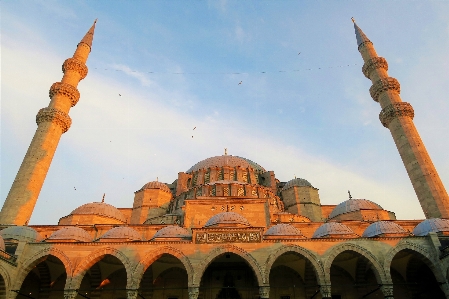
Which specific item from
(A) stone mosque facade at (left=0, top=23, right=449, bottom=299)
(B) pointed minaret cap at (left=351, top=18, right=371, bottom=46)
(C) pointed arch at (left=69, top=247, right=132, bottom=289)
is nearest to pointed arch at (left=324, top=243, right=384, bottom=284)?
(A) stone mosque facade at (left=0, top=23, right=449, bottom=299)

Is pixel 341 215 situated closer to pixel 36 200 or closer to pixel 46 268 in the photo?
pixel 46 268

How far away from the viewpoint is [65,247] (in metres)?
13.0

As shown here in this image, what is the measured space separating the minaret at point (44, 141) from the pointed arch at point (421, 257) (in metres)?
17.2

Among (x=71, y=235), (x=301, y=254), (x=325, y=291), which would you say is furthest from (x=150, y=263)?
(x=325, y=291)

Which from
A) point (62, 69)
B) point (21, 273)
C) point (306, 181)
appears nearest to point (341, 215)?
point (306, 181)

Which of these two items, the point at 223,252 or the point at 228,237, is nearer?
the point at 223,252

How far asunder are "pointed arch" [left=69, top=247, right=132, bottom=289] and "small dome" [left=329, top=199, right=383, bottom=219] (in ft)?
43.1

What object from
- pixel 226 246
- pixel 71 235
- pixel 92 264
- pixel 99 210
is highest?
pixel 99 210

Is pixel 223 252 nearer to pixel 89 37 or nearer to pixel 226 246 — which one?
pixel 226 246

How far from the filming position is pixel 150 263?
1292 centimetres

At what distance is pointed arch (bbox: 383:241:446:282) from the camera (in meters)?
12.5

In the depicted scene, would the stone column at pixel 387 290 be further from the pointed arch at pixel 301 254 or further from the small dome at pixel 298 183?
the small dome at pixel 298 183

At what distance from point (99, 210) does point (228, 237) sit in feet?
33.4

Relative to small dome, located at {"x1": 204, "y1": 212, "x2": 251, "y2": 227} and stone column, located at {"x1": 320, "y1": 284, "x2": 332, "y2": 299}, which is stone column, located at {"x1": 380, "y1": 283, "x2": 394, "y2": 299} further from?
small dome, located at {"x1": 204, "y1": 212, "x2": 251, "y2": 227}
